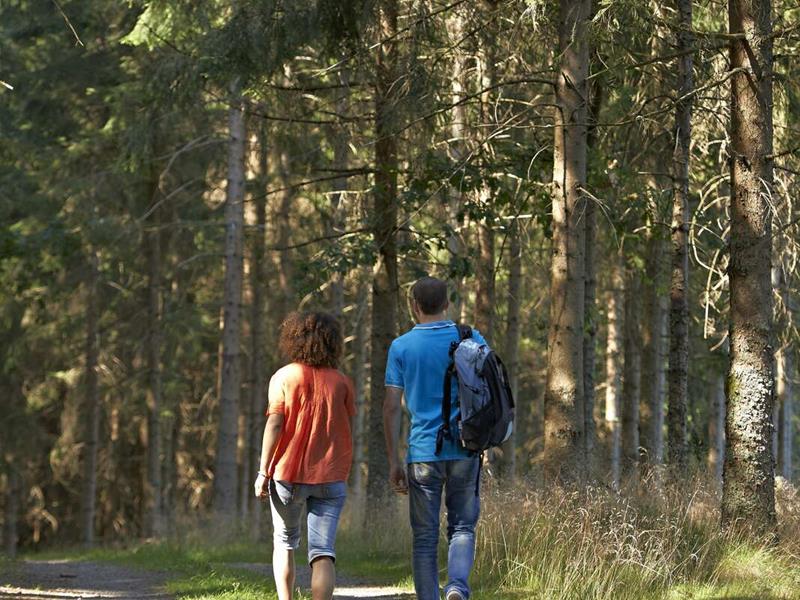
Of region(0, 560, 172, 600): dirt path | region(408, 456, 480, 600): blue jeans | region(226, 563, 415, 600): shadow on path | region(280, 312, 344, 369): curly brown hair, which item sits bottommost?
region(0, 560, 172, 600): dirt path

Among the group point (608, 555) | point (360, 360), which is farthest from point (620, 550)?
point (360, 360)

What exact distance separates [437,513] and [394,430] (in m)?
0.55

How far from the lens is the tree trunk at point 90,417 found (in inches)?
1024

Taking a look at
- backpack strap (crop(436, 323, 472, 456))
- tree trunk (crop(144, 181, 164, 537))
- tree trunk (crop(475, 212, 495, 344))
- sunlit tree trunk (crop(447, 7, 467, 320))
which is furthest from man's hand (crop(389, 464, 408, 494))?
tree trunk (crop(144, 181, 164, 537))

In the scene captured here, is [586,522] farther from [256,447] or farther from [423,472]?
[256,447]

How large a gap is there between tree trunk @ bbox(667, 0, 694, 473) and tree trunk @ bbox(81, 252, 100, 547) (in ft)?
50.7

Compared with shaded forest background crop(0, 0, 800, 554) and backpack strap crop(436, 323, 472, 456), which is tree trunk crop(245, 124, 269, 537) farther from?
backpack strap crop(436, 323, 472, 456)

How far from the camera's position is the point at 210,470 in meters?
38.8

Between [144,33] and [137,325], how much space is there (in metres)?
10.5

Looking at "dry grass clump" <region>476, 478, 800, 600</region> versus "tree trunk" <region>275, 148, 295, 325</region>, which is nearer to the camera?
"dry grass clump" <region>476, 478, 800, 600</region>

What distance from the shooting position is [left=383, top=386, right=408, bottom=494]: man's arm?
22.4ft

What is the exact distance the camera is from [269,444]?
6859mm

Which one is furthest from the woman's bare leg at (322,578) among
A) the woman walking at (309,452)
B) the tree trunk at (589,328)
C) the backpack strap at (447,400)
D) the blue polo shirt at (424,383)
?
the tree trunk at (589,328)

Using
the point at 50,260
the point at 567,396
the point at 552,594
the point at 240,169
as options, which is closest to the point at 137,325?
the point at 50,260
